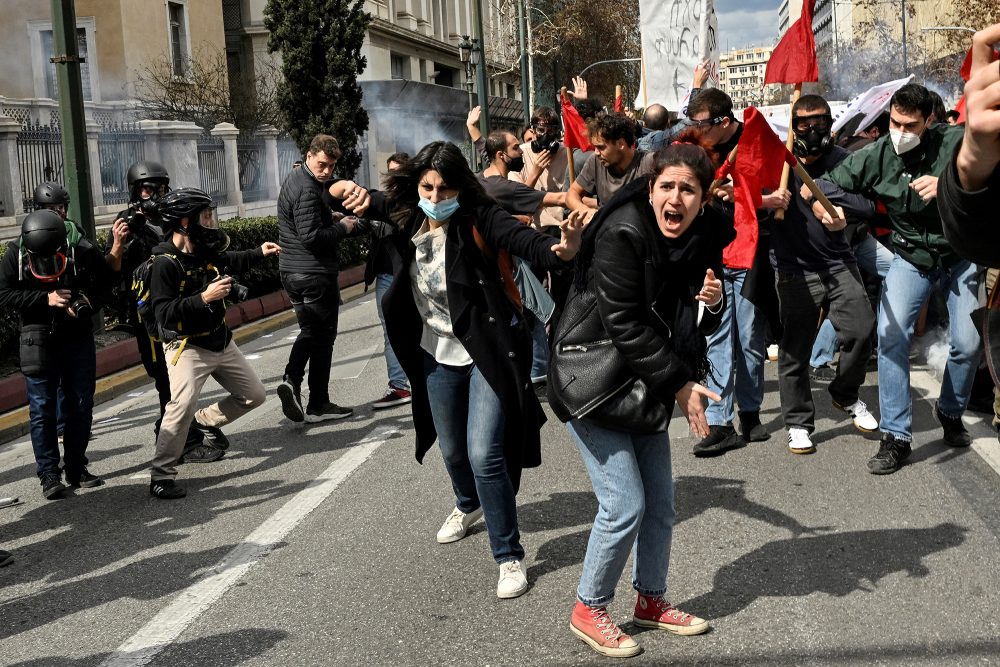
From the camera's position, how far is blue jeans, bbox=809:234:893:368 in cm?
791

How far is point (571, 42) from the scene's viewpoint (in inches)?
2055

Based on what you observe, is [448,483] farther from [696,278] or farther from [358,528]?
[696,278]

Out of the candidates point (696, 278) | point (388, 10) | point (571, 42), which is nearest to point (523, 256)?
point (696, 278)

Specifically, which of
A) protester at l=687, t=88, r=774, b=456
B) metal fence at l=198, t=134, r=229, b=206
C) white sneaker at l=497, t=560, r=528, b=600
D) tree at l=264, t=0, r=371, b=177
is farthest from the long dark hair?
tree at l=264, t=0, r=371, b=177

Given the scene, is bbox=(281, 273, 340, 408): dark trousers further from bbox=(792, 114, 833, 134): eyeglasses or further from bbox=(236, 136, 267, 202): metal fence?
bbox=(236, 136, 267, 202): metal fence

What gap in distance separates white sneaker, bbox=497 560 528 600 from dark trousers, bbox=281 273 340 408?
403 cm

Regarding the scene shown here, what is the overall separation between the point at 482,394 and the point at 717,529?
1.36m

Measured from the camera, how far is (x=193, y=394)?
667 centimetres

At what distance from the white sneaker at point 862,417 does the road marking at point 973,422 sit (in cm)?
55

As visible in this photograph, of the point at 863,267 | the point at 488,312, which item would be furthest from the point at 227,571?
the point at 863,267

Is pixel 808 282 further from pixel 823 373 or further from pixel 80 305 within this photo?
pixel 80 305

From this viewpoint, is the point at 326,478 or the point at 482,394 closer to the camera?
the point at 482,394

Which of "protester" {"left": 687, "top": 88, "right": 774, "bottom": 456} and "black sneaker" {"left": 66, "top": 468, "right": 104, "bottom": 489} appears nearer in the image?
"protester" {"left": 687, "top": 88, "right": 774, "bottom": 456}

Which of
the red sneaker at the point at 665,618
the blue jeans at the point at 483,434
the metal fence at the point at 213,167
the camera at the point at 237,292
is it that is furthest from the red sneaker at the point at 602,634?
the metal fence at the point at 213,167
